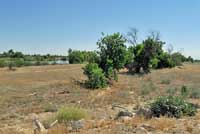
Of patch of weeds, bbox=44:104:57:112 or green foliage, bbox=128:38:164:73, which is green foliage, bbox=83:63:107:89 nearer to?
patch of weeds, bbox=44:104:57:112

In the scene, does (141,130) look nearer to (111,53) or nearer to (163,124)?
(163,124)

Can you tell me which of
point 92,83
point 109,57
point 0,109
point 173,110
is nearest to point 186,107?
point 173,110

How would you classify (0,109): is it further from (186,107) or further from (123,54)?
(123,54)

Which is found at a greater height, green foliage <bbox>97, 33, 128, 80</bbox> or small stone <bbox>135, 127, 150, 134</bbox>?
green foliage <bbox>97, 33, 128, 80</bbox>

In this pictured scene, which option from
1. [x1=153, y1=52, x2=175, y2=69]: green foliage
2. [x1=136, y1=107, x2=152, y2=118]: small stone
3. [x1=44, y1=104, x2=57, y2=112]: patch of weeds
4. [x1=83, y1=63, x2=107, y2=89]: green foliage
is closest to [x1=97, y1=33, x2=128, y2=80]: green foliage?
[x1=83, y1=63, x2=107, y2=89]: green foliage

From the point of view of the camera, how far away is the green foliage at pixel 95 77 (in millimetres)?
30109

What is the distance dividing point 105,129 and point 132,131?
0.80m

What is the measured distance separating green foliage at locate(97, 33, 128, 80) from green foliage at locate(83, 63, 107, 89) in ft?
6.63

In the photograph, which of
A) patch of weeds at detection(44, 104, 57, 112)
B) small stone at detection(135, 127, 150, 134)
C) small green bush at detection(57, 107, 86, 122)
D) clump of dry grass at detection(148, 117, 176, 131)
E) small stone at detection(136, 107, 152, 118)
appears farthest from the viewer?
patch of weeds at detection(44, 104, 57, 112)

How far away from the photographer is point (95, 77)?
99.4 feet

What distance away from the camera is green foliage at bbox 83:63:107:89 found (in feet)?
98.8

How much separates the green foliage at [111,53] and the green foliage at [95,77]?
79.6 inches

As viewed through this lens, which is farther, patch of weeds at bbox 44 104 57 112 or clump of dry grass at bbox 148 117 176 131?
patch of weeds at bbox 44 104 57 112

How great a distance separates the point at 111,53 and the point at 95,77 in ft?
14.7
